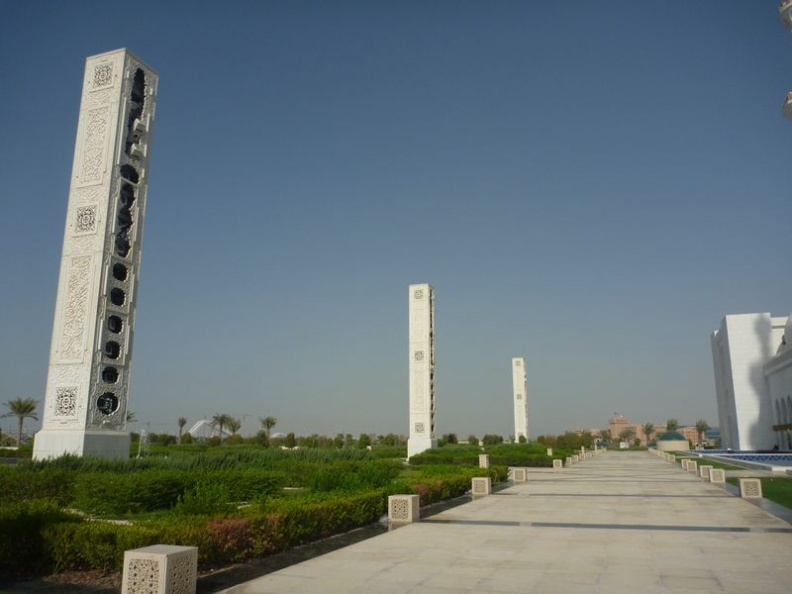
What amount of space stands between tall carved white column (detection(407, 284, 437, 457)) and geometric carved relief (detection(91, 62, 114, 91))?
24.4m

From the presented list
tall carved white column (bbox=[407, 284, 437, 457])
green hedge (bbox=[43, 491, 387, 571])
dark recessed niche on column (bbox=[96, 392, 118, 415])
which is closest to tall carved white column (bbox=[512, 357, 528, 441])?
tall carved white column (bbox=[407, 284, 437, 457])

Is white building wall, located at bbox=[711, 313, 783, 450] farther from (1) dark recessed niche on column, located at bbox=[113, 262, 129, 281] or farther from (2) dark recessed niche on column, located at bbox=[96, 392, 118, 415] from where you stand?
(1) dark recessed niche on column, located at bbox=[113, 262, 129, 281]

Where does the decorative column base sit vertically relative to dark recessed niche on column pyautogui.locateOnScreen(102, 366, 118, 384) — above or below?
below

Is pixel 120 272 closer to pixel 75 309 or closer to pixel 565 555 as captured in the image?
pixel 75 309

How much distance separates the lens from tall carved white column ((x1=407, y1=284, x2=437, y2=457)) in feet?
124

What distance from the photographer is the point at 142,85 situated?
63.2 feet

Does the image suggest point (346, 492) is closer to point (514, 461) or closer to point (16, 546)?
point (16, 546)

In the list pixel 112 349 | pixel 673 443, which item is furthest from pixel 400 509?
pixel 673 443

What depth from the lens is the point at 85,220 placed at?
679 inches

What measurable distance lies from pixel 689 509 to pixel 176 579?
11.6 m

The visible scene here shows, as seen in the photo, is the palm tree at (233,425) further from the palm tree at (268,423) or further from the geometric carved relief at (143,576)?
the geometric carved relief at (143,576)

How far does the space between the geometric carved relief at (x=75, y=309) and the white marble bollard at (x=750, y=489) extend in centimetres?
1793

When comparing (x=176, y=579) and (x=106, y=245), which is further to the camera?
(x=106, y=245)

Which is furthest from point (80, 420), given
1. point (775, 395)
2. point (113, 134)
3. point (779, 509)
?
point (775, 395)
